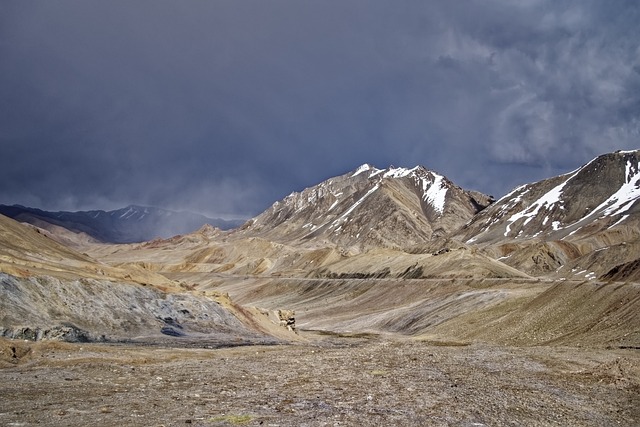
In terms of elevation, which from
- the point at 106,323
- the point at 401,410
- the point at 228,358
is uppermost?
the point at 106,323

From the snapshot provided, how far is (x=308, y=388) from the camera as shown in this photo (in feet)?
68.3

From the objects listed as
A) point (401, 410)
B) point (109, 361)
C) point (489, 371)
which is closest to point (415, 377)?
point (489, 371)

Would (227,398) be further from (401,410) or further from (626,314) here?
(626,314)

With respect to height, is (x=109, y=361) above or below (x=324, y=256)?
below

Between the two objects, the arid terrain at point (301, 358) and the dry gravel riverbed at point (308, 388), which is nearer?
the dry gravel riverbed at point (308, 388)

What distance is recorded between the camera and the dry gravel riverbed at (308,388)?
15430mm

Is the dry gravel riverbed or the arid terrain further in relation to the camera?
the arid terrain

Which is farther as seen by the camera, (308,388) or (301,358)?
(301,358)

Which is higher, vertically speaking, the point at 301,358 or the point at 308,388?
the point at 301,358

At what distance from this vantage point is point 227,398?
1806 centimetres

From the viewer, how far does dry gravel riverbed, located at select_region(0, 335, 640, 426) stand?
15.4 m

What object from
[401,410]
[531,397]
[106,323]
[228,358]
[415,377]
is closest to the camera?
[401,410]

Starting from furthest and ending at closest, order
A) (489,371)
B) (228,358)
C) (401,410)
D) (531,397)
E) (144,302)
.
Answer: (144,302), (228,358), (489,371), (531,397), (401,410)

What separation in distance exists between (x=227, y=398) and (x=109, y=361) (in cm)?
981
